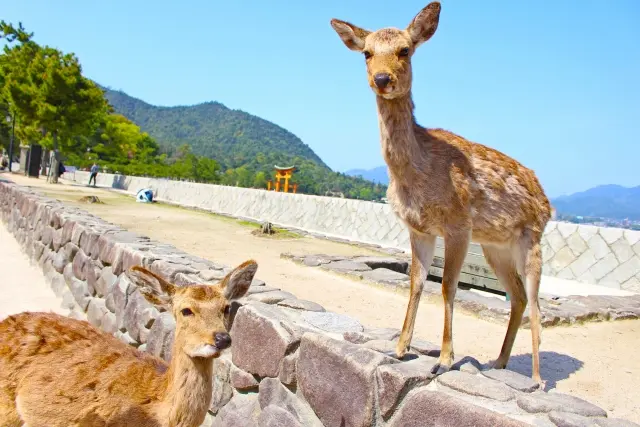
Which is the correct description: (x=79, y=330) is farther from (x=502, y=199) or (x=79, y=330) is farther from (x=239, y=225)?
(x=239, y=225)

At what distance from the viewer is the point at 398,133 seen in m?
3.58

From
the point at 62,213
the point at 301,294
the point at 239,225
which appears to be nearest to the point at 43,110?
the point at 239,225

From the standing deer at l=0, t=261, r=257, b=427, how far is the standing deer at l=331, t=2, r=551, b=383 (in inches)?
46.0

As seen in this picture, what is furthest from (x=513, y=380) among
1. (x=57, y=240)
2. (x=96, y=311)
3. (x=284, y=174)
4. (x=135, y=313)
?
(x=284, y=174)

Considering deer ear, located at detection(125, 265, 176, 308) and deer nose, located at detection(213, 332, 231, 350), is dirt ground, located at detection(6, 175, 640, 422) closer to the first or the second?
deer nose, located at detection(213, 332, 231, 350)

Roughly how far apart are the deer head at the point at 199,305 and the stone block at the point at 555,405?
1.67 meters

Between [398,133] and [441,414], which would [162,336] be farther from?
[441,414]

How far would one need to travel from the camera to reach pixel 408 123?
142 inches

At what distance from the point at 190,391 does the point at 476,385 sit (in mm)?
1749

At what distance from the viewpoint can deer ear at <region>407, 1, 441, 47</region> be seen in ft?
11.5

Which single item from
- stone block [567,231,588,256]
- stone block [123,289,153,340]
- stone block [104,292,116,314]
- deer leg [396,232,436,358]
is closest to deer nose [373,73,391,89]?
deer leg [396,232,436,358]

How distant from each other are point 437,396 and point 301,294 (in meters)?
4.23

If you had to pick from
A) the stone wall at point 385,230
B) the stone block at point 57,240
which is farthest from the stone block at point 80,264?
the stone wall at point 385,230

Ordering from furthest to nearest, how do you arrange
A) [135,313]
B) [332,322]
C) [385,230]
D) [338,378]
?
[385,230]
[135,313]
[332,322]
[338,378]
